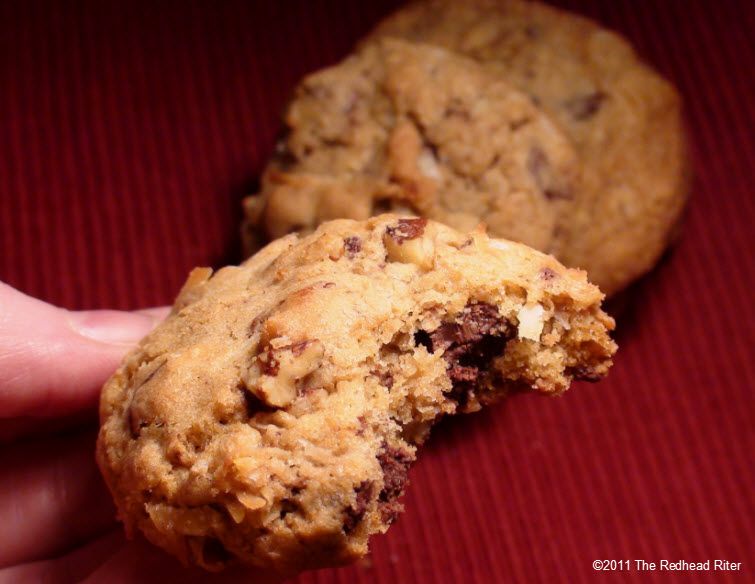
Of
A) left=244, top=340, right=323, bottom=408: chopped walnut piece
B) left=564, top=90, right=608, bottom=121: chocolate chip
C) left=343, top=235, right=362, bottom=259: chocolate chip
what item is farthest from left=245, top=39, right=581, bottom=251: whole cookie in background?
left=244, top=340, right=323, bottom=408: chopped walnut piece

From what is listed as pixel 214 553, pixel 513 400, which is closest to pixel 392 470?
pixel 214 553

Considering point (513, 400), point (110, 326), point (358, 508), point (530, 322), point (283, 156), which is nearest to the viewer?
point (358, 508)

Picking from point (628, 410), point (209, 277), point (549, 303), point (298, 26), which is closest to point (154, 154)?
point (298, 26)

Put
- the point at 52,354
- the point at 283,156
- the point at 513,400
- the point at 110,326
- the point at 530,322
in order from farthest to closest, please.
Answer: the point at 513,400
the point at 283,156
the point at 110,326
the point at 52,354
the point at 530,322

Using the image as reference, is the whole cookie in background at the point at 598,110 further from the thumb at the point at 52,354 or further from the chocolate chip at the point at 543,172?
the thumb at the point at 52,354

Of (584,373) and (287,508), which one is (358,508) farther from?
(584,373)

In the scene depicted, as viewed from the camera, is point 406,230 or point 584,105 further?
point 584,105

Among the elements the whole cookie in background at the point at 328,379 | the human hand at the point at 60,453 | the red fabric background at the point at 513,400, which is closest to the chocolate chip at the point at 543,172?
the red fabric background at the point at 513,400

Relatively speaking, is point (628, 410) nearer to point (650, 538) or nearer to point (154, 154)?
point (650, 538)
